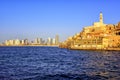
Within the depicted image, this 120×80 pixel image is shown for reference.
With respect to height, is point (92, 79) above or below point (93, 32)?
below

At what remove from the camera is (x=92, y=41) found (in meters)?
156

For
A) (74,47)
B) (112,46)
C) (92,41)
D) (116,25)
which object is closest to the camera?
(112,46)

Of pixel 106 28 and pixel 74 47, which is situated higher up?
pixel 106 28

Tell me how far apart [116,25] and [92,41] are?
4460 cm

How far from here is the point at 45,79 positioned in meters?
30.6

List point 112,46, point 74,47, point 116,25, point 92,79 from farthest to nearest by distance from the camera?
1. point 116,25
2. point 74,47
3. point 112,46
4. point 92,79

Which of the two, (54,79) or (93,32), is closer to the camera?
(54,79)

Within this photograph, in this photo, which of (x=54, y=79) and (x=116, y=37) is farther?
(x=116, y=37)

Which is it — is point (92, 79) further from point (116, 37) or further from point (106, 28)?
point (106, 28)

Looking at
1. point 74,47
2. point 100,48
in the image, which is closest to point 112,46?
point 100,48

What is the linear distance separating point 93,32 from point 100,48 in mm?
51263

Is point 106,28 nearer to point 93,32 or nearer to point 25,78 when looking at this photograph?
point 93,32

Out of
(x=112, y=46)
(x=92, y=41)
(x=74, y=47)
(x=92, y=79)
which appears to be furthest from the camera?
(x=74, y=47)

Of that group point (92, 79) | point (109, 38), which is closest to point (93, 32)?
point (109, 38)
